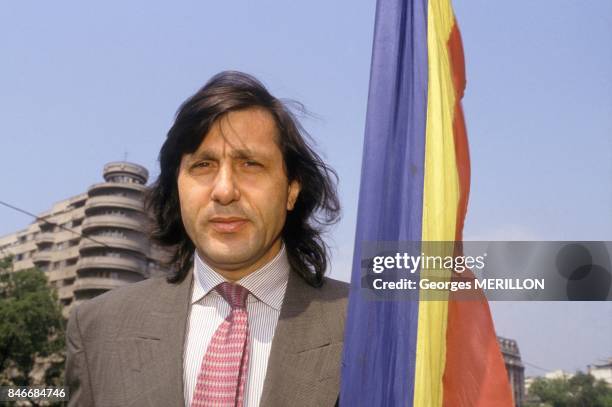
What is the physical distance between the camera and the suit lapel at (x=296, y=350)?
2463 millimetres

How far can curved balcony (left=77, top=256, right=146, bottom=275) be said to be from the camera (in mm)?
71375

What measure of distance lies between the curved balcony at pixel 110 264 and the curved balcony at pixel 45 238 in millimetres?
9013

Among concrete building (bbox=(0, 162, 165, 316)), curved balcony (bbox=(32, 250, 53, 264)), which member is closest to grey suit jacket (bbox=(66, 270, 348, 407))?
concrete building (bbox=(0, 162, 165, 316))

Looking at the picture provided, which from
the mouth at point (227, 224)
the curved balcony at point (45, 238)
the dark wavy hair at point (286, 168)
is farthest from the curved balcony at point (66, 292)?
the mouth at point (227, 224)

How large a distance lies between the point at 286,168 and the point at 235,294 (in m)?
0.56

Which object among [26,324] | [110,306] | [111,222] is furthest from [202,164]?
[111,222]

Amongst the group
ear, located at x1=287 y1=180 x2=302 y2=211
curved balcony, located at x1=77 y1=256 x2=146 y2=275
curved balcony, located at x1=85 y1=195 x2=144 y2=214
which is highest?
curved balcony, located at x1=85 y1=195 x2=144 y2=214

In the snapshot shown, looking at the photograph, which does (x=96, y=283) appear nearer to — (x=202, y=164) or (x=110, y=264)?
(x=110, y=264)

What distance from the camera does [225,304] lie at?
2.74m

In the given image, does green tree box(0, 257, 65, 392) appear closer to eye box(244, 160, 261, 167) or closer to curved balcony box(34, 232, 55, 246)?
eye box(244, 160, 261, 167)

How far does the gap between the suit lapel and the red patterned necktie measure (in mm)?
94

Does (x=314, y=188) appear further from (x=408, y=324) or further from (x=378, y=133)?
(x=408, y=324)

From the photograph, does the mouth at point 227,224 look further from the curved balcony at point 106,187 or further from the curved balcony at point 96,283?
the curved balcony at point 106,187

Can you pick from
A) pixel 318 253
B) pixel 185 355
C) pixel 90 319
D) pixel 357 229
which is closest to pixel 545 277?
pixel 318 253
